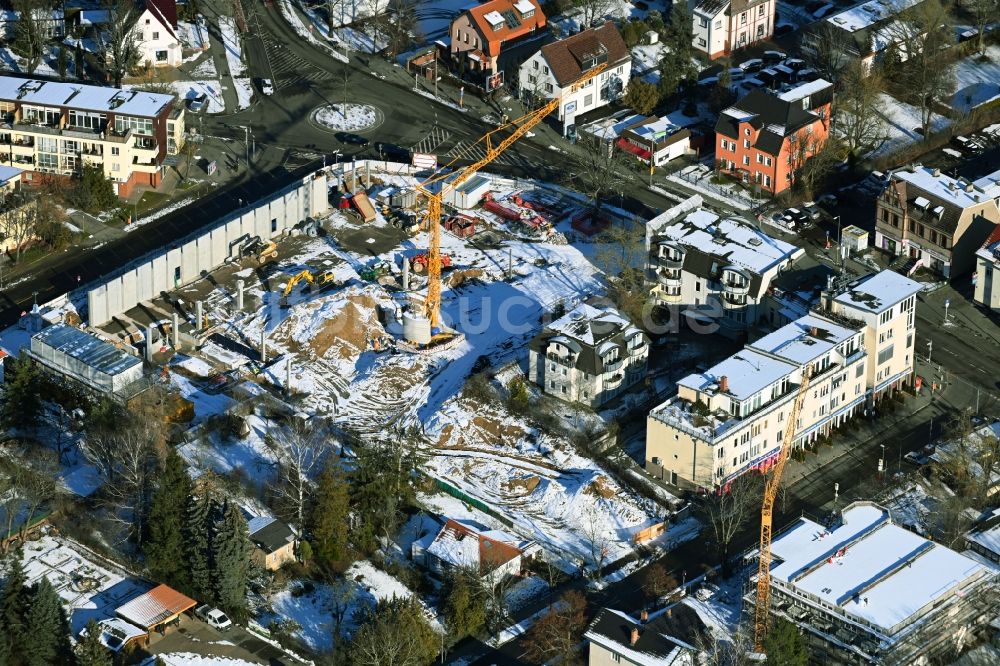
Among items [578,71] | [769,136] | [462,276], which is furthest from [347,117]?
[769,136]

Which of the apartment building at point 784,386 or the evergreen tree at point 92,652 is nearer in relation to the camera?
the evergreen tree at point 92,652

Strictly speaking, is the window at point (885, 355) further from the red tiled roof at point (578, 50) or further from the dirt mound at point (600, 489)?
the red tiled roof at point (578, 50)

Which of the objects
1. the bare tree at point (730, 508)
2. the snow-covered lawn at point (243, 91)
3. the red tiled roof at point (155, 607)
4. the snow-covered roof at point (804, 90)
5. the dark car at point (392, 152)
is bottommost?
the bare tree at point (730, 508)

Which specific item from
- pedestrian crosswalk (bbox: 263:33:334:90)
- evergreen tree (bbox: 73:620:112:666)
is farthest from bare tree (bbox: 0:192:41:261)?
evergreen tree (bbox: 73:620:112:666)

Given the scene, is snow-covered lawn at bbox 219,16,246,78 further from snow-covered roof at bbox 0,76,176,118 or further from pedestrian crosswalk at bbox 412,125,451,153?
pedestrian crosswalk at bbox 412,125,451,153

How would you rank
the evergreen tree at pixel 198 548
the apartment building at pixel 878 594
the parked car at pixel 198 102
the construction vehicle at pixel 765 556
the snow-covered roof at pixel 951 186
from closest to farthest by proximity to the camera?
the apartment building at pixel 878 594 < the construction vehicle at pixel 765 556 < the evergreen tree at pixel 198 548 < the snow-covered roof at pixel 951 186 < the parked car at pixel 198 102

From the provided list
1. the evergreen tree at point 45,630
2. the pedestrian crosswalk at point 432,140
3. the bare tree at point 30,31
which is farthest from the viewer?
the bare tree at point 30,31

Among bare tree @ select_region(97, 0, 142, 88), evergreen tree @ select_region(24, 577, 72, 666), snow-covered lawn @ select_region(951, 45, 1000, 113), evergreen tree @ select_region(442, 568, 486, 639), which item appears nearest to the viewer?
evergreen tree @ select_region(24, 577, 72, 666)

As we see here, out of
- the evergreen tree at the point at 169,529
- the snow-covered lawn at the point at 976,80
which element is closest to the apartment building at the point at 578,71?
the snow-covered lawn at the point at 976,80

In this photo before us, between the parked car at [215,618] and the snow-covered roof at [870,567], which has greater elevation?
the snow-covered roof at [870,567]
